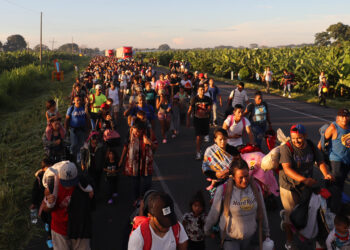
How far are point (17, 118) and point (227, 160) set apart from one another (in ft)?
49.5

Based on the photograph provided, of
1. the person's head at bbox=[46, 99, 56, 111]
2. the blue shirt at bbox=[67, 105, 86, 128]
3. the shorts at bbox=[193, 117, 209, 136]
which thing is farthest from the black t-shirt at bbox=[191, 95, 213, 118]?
the person's head at bbox=[46, 99, 56, 111]

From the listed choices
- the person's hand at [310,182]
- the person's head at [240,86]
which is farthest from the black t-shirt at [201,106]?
the person's hand at [310,182]

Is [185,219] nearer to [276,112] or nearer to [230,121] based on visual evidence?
[230,121]

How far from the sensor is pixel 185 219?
418 centimetres

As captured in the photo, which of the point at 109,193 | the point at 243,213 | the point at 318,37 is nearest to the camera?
the point at 243,213

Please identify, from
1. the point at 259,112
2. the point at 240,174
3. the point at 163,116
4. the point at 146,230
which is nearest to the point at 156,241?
the point at 146,230

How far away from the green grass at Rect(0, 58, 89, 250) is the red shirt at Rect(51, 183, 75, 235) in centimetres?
193

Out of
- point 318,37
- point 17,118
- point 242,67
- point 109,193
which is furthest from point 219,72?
point 318,37

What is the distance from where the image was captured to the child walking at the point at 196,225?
406 centimetres

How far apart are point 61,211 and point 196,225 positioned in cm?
167

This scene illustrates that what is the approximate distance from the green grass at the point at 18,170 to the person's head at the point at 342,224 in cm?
463

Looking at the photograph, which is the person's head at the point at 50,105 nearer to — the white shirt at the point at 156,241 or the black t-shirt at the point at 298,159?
the black t-shirt at the point at 298,159

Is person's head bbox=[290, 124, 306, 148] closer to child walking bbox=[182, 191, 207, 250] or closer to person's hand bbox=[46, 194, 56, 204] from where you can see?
child walking bbox=[182, 191, 207, 250]

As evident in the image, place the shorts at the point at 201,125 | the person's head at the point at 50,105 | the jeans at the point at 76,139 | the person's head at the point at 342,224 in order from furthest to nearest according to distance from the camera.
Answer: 1. the shorts at the point at 201,125
2. the jeans at the point at 76,139
3. the person's head at the point at 50,105
4. the person's head at the point at 342,224
